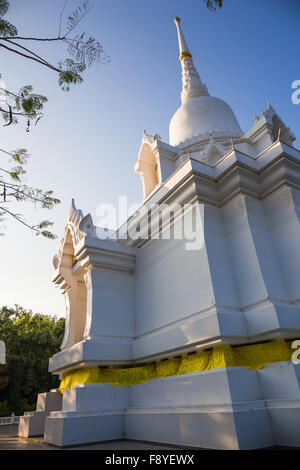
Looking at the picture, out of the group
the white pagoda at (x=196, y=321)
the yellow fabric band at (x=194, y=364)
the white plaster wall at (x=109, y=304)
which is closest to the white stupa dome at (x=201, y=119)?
the white pagoda at (x=196, y=321)

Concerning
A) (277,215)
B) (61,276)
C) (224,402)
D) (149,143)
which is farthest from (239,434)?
(149,143)

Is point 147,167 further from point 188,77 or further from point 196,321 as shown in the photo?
point 196,321

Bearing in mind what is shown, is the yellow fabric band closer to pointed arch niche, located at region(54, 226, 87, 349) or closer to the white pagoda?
the white pagoda

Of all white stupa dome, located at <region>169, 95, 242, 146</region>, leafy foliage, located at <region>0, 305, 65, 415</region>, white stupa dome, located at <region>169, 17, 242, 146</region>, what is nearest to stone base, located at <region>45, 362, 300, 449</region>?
white stupa dome, located at <region>169, 17, 242, 146</region>

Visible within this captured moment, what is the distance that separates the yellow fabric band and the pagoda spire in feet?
48.9

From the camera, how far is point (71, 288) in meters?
10.9

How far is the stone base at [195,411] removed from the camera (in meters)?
5.18

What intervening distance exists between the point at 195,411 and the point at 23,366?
830 inches

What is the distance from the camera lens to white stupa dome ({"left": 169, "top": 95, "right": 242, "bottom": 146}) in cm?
1523

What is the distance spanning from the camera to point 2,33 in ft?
14.8

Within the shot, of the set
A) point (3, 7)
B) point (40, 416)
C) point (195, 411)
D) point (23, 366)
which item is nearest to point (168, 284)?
point (195, 411)

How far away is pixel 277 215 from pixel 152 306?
13.2 feet
